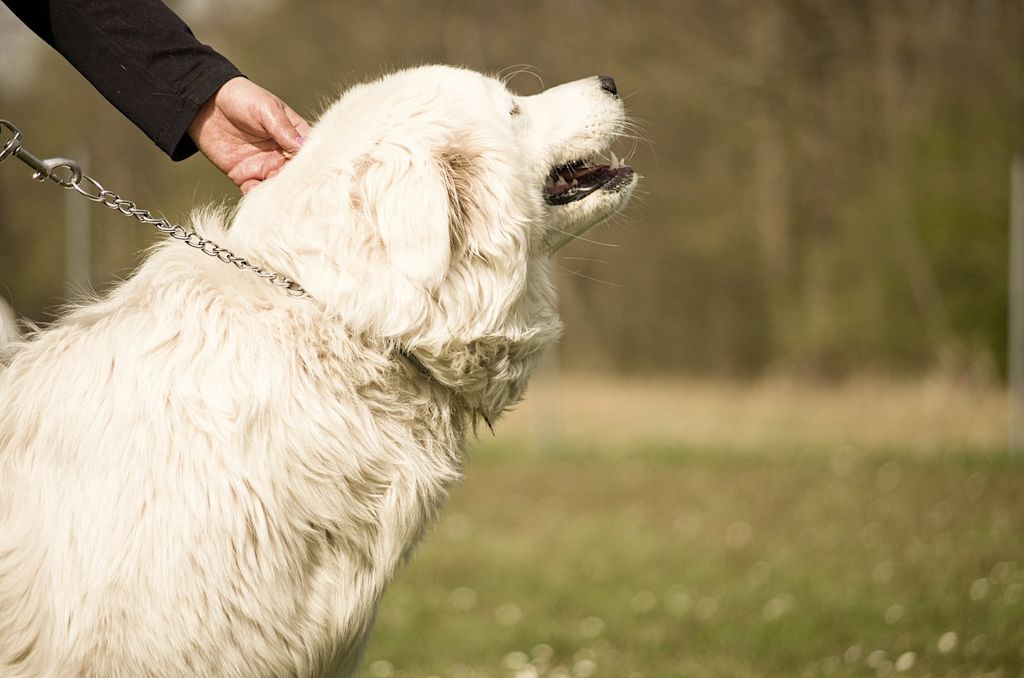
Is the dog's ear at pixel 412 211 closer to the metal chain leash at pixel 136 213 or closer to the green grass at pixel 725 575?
the metal chain leash at pixel 136 213

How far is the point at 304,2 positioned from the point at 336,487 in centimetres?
1745

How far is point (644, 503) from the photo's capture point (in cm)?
872

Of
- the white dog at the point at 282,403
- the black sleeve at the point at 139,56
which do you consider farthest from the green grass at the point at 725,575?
the black sleeve at the point at 139,56

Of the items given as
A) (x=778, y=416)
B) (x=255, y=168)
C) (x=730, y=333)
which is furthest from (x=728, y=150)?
(x=255, y=168)

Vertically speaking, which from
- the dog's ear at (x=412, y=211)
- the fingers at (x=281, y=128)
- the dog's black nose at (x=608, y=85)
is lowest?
the dog's ear at (x=412, y=211)

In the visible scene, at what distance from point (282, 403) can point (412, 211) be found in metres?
0.54

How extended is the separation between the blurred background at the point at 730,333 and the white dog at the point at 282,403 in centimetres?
59

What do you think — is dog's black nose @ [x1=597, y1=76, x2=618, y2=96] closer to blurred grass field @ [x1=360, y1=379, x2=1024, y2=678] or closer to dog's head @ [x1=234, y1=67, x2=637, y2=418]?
dog's head @ [x1=234, y1=67, x2=637, y2=418]

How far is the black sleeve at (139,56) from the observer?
2787 mm

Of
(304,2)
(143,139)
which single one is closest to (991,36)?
(304,2)

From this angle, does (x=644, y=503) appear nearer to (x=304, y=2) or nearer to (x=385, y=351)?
(x=385, y=351)

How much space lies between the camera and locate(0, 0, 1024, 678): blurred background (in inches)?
205

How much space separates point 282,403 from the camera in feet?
7.72

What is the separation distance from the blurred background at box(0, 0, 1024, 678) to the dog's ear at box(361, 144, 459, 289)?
71 cm
